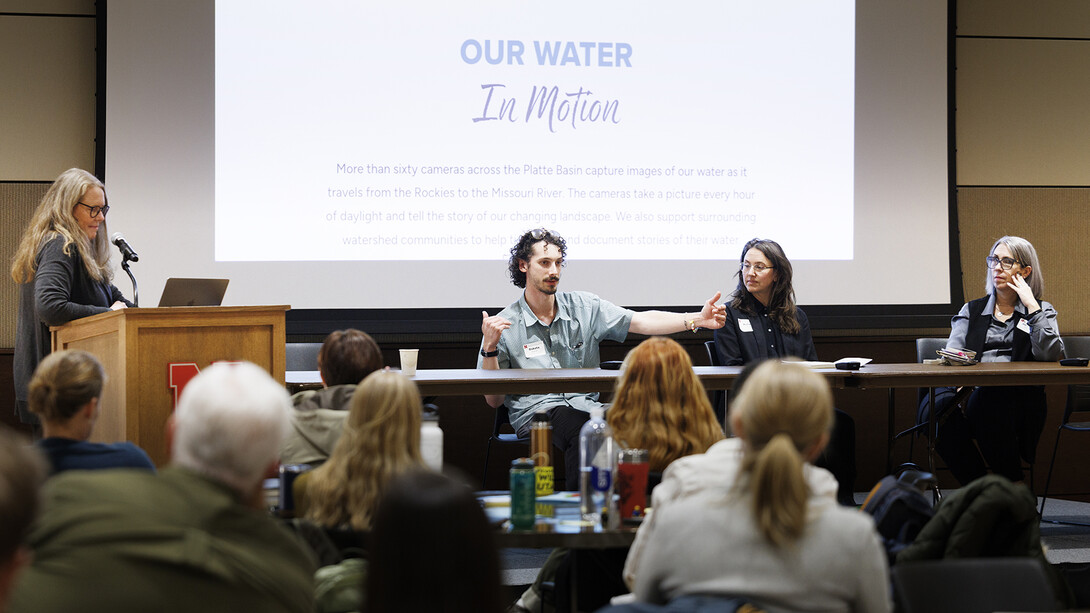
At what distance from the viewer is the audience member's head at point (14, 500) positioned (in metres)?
1.00

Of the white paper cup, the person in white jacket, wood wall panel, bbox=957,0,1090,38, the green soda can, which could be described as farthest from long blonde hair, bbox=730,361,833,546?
wood wall panel, bbox=957,0,1090,38

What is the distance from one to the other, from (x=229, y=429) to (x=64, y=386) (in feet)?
3.66

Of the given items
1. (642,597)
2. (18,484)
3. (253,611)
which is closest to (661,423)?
(642,597)

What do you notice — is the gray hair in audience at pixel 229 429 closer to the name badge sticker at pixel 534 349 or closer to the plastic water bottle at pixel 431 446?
the plastic water bottle at pixel 431 446

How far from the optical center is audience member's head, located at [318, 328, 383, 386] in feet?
9.55

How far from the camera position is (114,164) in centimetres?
511

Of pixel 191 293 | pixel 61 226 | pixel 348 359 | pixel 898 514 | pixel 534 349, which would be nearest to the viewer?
pixel 898 514

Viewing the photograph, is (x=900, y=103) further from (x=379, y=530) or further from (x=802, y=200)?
(x=379, y=530)

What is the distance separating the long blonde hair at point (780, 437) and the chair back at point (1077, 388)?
387 cm

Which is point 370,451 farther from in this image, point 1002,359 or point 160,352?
point 1002,359

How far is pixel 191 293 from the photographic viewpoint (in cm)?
342

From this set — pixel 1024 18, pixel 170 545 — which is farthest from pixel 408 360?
pixel 1024 18

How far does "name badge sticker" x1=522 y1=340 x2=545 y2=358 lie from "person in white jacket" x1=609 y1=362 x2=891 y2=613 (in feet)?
9.49

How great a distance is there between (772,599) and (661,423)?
1104 millimetres
